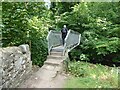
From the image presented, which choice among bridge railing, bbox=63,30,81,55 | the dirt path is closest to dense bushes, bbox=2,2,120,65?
bridge railing, bbox=63,30,81,55

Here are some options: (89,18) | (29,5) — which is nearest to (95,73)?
(29,5)

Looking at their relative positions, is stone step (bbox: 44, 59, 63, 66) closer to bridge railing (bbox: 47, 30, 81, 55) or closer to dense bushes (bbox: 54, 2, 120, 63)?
bridge railing (bbox: 47, 30, 81, 55)

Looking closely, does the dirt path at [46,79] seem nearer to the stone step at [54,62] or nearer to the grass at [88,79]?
the grass at [88,79]

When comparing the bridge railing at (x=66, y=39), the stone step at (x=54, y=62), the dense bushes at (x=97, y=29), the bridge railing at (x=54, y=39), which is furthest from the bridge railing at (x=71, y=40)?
the stone step at (x=54, y=62)

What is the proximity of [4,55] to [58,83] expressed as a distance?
2.83 meters

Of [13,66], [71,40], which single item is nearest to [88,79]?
[13,66]

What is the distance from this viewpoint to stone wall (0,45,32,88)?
6.26 m

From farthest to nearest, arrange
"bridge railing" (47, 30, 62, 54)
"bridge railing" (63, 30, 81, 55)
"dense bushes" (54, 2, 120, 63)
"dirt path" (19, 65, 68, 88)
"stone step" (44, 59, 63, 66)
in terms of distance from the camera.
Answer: "dense bushes" (54, 2, 120, 63)
"bridge railing" (63, 30, 81, 55)
"bridge railing" (47, 30, 62, 54)
"stone step" (44, 59, 63, 66)
"dirt path" (19, 65, 68, 88)

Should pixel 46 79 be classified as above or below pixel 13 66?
below

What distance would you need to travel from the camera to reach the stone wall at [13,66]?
6255mm

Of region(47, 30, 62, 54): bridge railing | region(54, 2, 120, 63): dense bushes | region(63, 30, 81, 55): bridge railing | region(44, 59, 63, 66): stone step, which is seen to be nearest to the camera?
region(44, 59, 63, 66): stone step

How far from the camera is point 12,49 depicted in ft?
23.9

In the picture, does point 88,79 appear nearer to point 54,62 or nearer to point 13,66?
point 54,62

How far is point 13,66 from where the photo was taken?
7.09 m
